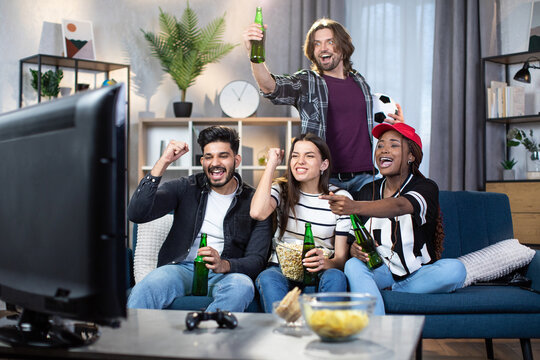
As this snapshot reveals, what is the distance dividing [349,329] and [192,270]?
138cm

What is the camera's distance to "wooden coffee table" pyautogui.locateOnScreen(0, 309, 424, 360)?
105cm

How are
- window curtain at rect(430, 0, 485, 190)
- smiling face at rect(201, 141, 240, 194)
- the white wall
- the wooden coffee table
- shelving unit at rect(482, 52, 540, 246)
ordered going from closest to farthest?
the wooden coffee table → smiling face at rect(201, 141, 240, 194) → shelving unit at rect(482, 52, 540, 246) → window curtain at rect(430, 0, 485, 190) → the white wall

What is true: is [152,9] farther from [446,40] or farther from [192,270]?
[192,270]

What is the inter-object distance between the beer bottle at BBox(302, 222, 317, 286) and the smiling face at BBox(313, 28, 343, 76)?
842 mm

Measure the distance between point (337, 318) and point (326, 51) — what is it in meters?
1.86

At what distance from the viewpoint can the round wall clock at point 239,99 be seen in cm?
456

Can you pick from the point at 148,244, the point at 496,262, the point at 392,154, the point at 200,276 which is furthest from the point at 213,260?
the point at 496,262

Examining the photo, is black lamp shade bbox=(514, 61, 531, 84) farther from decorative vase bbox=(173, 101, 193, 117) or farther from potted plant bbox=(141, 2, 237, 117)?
decorative vase bbox=(173, 101, 193, 117)

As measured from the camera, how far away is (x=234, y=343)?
1134 mm

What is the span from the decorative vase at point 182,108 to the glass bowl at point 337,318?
3.48 m


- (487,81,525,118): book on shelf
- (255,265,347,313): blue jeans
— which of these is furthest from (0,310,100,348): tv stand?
(487,81,525,118): book on shelf

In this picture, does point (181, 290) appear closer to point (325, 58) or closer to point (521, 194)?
point (325, 58)

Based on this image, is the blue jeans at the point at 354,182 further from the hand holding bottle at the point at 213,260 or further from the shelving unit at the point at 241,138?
the shelving unit at the point at 241,138

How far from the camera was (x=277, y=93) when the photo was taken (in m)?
2.72
